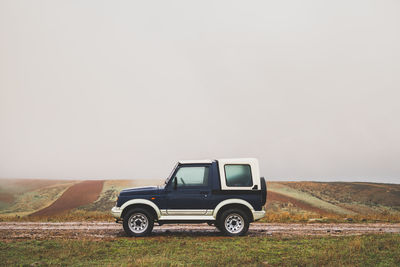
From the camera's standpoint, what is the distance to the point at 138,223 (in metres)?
13.6

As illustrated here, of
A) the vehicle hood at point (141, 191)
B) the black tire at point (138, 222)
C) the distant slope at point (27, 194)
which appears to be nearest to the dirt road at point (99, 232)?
the black tire at point (138, 222)

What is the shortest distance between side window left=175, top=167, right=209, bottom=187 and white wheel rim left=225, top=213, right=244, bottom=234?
1.55 metres

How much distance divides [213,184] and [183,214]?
1579 millimetres

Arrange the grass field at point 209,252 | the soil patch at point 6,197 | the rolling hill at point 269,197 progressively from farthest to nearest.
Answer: the soil patch at point 6,197
the rolling hill at point 269,197
the grass field at point 209,252

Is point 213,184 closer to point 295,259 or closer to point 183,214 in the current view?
point 183,214

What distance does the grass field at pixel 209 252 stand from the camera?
932 cm

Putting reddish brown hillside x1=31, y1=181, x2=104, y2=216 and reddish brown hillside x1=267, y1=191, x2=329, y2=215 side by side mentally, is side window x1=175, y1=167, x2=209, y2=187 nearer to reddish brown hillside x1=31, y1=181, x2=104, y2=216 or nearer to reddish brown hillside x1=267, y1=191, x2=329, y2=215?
reddish brown hillside x1=31, y1=181, x2=104, y2=216

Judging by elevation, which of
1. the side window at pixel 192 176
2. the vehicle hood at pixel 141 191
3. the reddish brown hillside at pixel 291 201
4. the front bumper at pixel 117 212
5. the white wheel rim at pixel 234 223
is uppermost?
the side window at pixel 192 176

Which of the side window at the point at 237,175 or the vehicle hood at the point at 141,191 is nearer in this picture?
the side window at the point at 237,175

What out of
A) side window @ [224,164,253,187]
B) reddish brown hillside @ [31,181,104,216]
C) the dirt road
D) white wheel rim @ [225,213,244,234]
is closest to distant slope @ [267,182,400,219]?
reddish brown hillside @ [31,181,104,216]

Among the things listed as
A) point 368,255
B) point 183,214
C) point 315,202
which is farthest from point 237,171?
point 315,202

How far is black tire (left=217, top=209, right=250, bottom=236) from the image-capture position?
13530 millimetres

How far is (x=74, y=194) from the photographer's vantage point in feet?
136

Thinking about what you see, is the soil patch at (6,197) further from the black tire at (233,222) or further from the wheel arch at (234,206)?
the black tire at (233,222)
